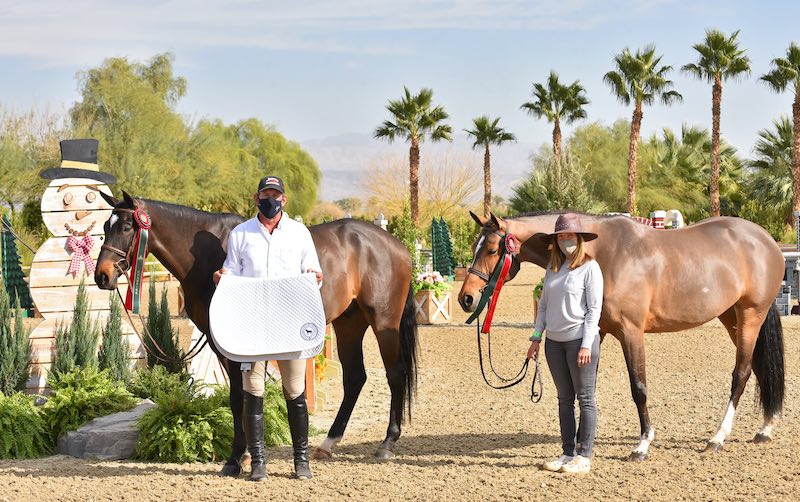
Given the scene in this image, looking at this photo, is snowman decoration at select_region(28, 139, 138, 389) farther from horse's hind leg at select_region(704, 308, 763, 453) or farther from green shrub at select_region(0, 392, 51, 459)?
horse's hind leg at select_region(704, 308, 763, 453)

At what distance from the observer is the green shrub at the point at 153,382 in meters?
7.61

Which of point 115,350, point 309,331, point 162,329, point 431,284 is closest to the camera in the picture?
point 309,331

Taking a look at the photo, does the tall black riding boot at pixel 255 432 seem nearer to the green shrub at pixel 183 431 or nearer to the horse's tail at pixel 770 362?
the green shrub at pixel 183 431

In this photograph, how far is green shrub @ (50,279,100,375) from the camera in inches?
300

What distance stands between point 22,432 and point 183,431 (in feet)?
4.45

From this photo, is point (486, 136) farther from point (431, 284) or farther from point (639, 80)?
point (431, 284)

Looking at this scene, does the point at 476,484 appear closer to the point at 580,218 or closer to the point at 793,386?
the point at 580,218

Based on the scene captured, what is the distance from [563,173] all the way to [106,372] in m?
37.9

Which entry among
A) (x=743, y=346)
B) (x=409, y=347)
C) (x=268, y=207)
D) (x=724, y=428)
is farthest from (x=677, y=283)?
(x=268, y=207)

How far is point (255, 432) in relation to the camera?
18.9 feet

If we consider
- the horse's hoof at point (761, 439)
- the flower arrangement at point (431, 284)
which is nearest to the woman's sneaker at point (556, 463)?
the horse's hoof at point (761, 439)

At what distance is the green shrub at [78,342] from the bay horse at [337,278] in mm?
1875

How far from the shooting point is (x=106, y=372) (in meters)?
7.49

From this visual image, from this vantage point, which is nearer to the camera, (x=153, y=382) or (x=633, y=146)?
(x=153, y=382)
